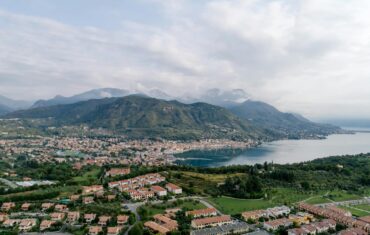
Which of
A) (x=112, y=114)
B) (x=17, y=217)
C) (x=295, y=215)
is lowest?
(x=17, y=217)

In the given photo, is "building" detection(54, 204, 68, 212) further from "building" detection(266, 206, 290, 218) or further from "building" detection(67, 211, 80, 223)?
"building" detection(266, 206, 290, 218)

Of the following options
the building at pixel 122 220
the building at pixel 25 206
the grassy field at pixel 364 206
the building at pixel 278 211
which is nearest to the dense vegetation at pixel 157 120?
the grassy field at pixel 364 206

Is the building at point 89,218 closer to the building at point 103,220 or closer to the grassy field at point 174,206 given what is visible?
the building at point 103,220

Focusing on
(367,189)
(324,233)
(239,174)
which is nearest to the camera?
(324,233)

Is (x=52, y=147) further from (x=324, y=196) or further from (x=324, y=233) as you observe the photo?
(x=324, y=233)

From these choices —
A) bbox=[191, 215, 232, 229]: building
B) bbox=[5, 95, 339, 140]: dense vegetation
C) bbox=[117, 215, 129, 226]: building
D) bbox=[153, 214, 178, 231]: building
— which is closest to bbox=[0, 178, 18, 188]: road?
bbox=[117, 215, 129, 226]: building

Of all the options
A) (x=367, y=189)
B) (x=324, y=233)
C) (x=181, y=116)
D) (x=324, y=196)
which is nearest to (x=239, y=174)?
(x=324, y=196)

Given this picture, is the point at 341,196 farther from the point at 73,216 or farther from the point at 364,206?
the point at 73,216
